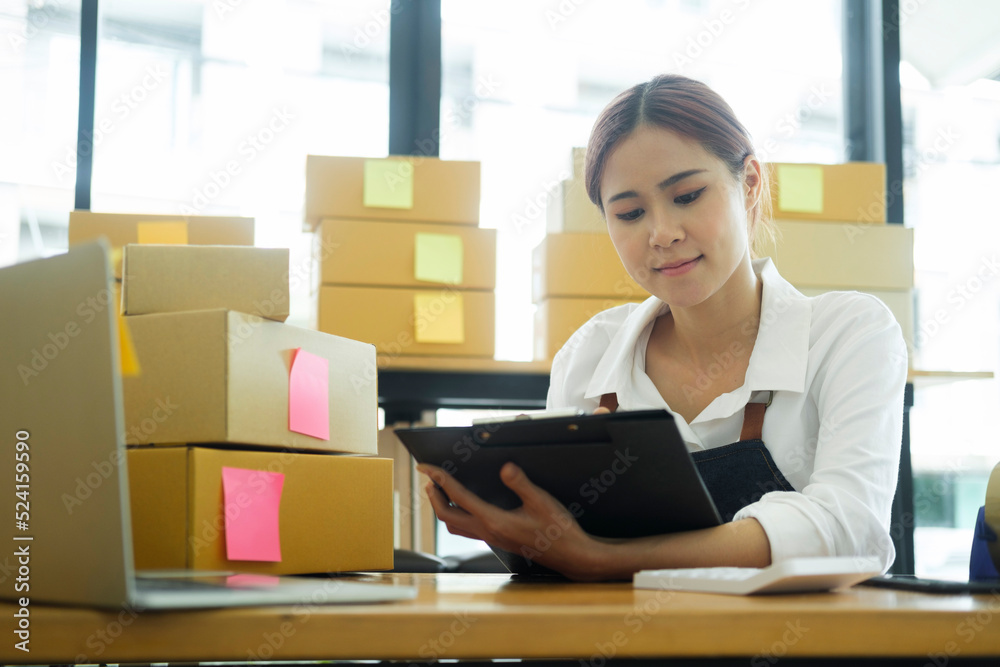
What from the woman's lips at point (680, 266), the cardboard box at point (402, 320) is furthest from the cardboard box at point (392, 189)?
the woman's lips at point (680, 266)

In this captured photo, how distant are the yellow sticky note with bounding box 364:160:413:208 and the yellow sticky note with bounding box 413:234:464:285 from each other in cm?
10

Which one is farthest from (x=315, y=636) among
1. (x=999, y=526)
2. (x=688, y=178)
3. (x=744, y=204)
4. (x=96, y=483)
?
(x=744, y=204)

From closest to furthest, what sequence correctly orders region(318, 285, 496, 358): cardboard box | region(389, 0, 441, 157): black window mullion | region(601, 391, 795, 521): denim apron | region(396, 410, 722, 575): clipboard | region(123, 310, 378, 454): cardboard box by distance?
1. region(396, 410, 722, 575): clipboard
2. region(123, 310, 378, 454): cardboard box
3. region(601, 391, 795, 521): denim apron
4. region(318, 285, 496, 358): cardboard box
5. region(389, 0, 441, 157): black window mullion

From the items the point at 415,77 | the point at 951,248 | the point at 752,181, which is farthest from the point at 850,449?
the point at 951,248

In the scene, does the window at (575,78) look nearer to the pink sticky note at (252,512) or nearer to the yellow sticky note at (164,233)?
the yellow sticky note at (164,233)

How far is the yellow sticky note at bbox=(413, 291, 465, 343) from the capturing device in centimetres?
184

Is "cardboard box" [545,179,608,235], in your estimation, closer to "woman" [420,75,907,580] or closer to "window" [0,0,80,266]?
"woman" [420,75,907,580]

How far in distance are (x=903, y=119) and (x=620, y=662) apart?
242 cm

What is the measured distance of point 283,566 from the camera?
0.82m

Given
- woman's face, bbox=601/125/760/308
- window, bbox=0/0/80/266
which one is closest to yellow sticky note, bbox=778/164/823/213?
woman's face, bbox=601/125/760/308

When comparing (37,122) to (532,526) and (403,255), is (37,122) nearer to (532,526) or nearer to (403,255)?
(403,255)

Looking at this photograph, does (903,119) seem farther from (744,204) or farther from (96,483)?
(96,483)

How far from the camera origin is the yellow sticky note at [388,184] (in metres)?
1.92

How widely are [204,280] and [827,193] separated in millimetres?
1615
